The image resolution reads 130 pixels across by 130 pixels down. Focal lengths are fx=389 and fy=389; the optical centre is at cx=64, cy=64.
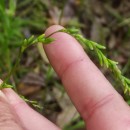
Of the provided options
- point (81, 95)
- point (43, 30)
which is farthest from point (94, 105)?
point (43, 30)

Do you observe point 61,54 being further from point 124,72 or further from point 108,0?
point 108,0

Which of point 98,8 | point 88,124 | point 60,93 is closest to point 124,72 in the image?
point 60,93

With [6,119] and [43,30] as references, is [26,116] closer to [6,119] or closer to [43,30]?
[6,119]

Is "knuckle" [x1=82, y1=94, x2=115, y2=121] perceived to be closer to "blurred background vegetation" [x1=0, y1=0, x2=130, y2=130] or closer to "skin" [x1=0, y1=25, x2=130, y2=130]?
"skin" [x1=0, y1=25, x2=130, y2=130]

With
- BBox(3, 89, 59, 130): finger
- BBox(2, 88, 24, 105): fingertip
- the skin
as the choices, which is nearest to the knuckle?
the skin

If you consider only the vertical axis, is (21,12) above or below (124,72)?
above

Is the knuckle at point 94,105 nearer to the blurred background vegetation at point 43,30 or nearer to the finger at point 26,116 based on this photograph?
the finger at point 26,116
